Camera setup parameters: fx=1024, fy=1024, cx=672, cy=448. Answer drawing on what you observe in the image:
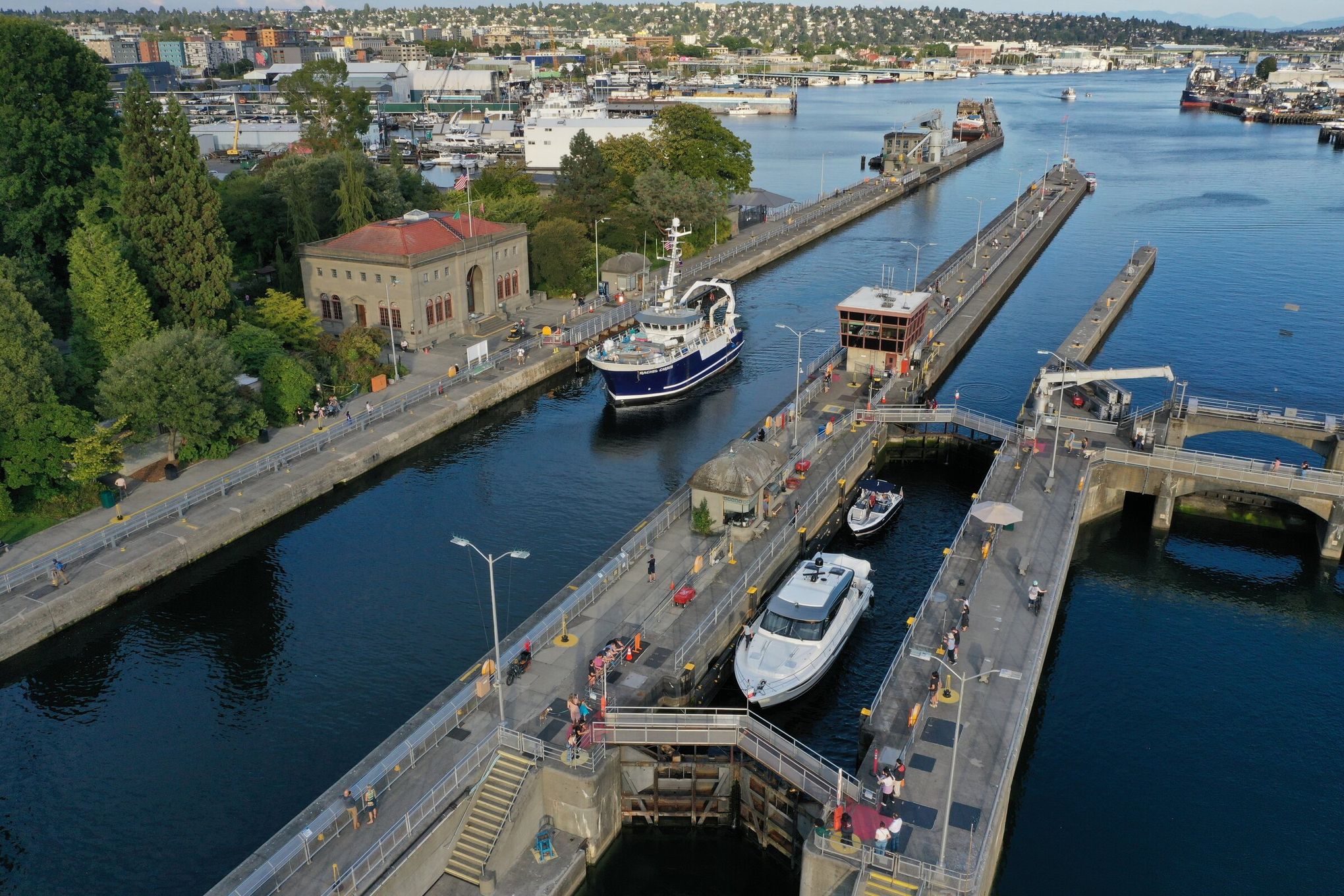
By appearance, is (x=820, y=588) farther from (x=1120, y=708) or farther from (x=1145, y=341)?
(x=1145, y=341)

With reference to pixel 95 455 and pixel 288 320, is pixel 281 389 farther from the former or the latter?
pixel 95 455

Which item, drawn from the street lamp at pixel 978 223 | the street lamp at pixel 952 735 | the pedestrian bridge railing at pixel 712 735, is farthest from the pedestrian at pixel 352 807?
the street lamp at pixel 978 223

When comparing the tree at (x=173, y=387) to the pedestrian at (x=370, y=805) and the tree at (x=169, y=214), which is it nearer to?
the tree at (x=169, y=214)

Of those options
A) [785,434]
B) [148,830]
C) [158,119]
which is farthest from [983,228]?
[148,830]

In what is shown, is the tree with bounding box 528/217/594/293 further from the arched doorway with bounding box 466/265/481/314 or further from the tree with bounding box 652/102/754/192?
the tree with bounding box 652/102/754/192

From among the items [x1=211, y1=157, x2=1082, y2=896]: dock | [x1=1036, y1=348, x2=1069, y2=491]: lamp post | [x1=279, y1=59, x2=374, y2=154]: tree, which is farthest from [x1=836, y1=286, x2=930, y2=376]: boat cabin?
[x1=279, y1=59, x2=374, y2=154]: tree

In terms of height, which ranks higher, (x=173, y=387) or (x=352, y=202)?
(x=352, y=202)

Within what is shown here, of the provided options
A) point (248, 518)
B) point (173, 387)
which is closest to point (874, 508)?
point (248, 518)
